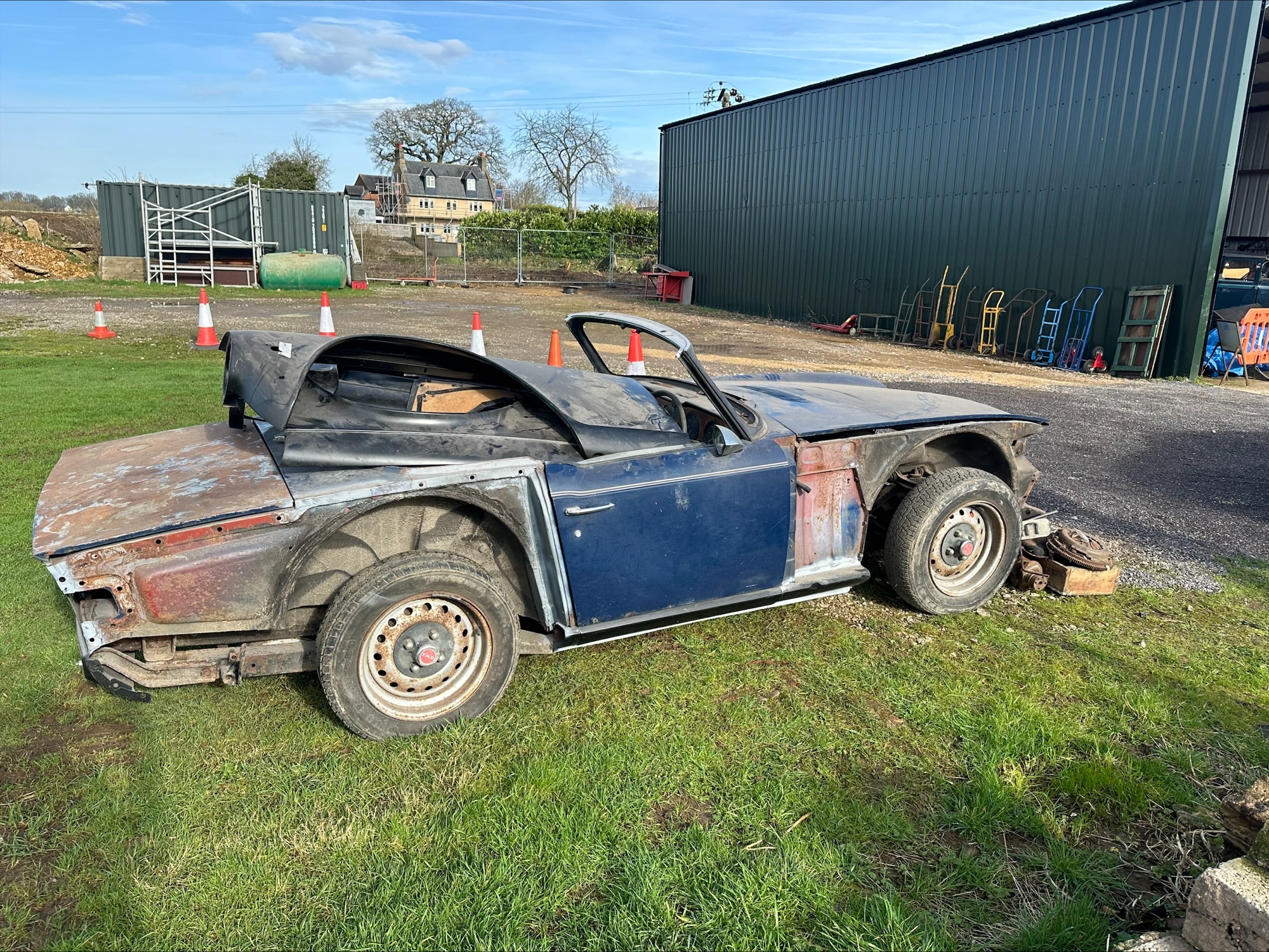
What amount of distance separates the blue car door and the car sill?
3 cm

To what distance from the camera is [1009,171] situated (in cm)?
1648

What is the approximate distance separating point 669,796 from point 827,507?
160 cm

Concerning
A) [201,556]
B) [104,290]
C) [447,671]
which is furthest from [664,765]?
[104,290]

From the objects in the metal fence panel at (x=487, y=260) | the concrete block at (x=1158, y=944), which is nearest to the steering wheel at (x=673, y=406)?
the concrete block at (x=1158, y=944)

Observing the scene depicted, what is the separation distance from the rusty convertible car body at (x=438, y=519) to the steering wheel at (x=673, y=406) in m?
0.02

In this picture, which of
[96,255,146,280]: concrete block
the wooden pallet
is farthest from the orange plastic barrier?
[96,255,146,280]: concrete block

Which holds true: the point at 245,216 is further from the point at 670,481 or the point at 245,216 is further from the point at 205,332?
the point at 670,481

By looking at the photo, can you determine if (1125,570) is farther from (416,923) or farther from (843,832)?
(416,923)

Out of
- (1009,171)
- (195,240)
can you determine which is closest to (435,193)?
(195,240)

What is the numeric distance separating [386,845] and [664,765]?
96 cm

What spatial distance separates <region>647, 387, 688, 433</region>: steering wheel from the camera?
383cm

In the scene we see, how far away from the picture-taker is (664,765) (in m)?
2.93

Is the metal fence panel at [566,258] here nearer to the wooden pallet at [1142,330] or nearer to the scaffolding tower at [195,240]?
the scaffolding tower at [195,240]

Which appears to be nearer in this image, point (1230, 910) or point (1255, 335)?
point (1230, 910)
